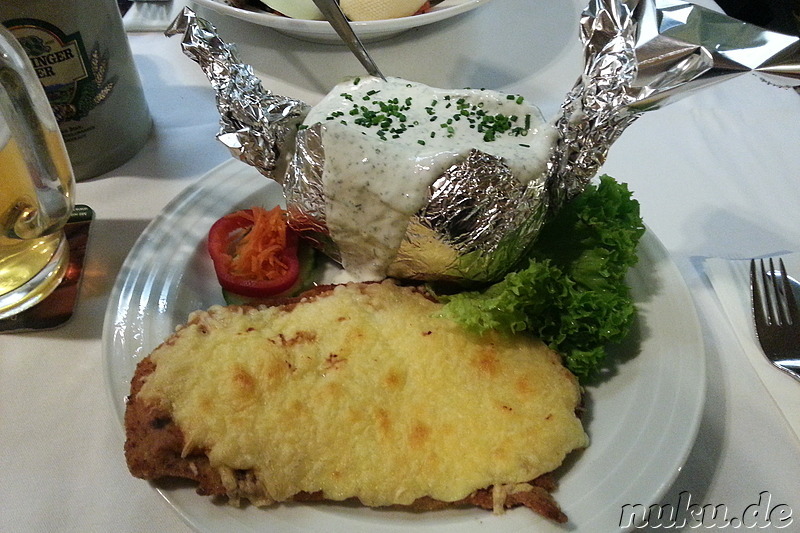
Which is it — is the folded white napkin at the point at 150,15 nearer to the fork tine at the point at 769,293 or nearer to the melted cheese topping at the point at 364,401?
the melted cheese topping at the point at 364,401

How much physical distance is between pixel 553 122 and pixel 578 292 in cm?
44

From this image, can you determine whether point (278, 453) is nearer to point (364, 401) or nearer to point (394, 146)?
point (364, 401)

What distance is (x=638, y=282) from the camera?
4.67 feet

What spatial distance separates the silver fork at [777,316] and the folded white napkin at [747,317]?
0.01 meters

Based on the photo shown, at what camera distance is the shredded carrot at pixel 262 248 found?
150 centimetres

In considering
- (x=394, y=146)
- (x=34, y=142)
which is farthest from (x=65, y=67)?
(x=394, y=146)

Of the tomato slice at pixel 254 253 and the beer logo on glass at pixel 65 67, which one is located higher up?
the beer logo on glass at pixel 65 67

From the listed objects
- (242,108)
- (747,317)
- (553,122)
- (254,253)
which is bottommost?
(254,253)

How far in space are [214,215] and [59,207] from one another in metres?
0.37

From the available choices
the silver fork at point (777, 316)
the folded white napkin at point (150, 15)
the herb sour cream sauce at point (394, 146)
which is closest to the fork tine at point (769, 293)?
the silver fork at point (777, 316)

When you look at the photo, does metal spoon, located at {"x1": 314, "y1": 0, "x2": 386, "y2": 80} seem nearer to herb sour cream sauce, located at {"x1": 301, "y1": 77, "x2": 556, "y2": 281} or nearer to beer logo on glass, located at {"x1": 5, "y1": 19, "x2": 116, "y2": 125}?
herb sour cream sauce, located at {"x1": 301, "y1": 77, "x2": 556, "y2": 281}

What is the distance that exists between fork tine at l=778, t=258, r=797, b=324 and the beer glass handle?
180cm

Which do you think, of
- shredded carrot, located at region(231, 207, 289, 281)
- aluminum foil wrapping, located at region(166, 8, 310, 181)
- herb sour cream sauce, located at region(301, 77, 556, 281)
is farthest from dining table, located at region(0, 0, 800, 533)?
herb sour cream sauce, located at region(301, 77, 556, 281)

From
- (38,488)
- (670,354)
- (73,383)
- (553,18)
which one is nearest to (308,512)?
(38,488)
